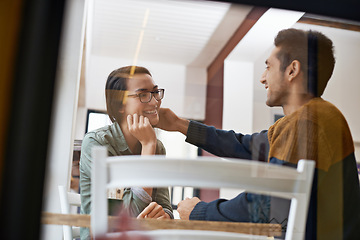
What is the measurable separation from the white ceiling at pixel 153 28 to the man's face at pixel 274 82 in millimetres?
184

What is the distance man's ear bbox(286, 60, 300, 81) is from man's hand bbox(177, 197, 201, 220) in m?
0.57

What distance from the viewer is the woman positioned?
3.48 feet

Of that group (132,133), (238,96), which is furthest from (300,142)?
(132,133)

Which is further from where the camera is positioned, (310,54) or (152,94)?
(310,54)

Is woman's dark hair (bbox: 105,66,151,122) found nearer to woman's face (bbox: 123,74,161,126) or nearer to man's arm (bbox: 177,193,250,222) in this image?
woman's face (bbox: 123,74,161,126)

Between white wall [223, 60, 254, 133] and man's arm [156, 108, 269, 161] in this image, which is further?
white wall [223, 60, 254, 133]

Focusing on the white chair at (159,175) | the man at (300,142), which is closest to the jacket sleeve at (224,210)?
the man at (300,142)

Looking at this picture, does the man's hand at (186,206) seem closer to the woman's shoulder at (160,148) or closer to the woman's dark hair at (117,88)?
the woman's shoulder at (160,148)

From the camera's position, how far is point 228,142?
1239 mm

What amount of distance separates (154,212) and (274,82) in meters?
0.62

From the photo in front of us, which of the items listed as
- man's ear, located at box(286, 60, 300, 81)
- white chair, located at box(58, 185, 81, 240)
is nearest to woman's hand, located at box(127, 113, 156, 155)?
white chair, located at box(58, 185, 81, 240)

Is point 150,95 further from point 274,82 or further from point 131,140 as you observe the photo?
point 274,82

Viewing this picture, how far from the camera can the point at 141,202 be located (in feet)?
3.52

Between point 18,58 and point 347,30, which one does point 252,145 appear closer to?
point 347,30
